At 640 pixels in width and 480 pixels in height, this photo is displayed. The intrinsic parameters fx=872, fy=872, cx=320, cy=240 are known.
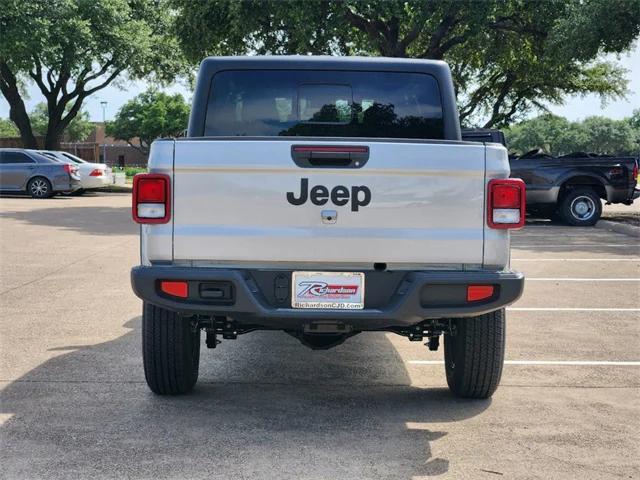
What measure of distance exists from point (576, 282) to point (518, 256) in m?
2.62

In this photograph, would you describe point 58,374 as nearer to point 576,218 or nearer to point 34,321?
point 34,321

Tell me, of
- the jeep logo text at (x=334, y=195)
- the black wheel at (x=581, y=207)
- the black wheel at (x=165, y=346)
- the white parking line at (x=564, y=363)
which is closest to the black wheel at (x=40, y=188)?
the black wheel at (x=581, y=207)

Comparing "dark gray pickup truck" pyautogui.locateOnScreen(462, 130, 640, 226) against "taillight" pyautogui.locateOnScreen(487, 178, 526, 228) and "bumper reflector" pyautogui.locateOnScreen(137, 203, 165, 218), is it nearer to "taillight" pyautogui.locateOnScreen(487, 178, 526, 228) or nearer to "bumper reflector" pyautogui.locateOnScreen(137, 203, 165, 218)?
"taillight" pyautogui.locateOnScreen(487, 178, 526, 228)

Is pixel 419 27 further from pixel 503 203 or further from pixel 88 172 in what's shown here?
pixel 503 203

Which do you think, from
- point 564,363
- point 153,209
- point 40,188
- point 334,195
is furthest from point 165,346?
point 40,188

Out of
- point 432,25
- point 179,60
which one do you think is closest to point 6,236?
point 432,25

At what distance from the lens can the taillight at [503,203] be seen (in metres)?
4.57

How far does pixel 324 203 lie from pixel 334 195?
0.07m

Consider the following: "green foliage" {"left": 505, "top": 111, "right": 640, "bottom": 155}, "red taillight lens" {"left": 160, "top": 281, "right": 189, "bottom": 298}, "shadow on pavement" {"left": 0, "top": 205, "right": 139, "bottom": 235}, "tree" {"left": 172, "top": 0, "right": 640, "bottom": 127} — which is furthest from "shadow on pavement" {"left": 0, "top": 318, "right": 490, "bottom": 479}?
"green foliage" {"left": 505, "top": 111, "right": 640, "bottom": 155}

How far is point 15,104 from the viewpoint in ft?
121

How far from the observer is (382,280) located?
181 inches

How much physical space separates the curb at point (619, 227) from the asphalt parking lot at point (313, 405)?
8.39m

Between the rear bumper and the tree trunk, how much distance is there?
113 feet

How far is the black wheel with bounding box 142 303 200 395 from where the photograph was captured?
5.08m
